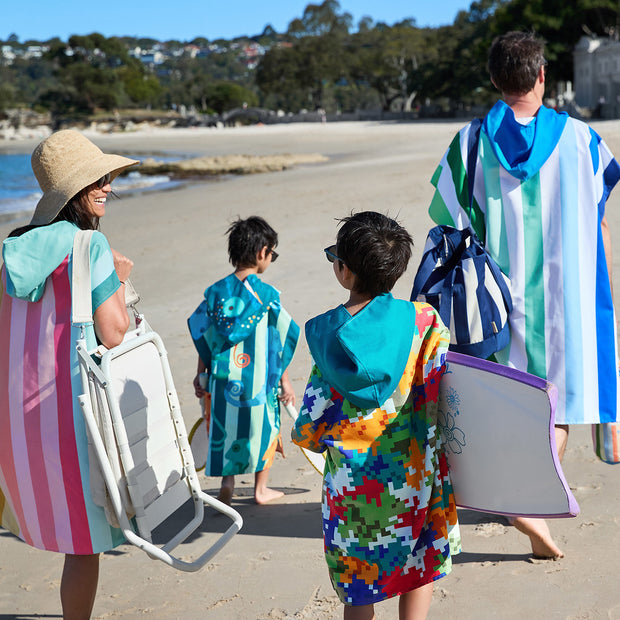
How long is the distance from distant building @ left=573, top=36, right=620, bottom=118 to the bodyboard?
45.6 m

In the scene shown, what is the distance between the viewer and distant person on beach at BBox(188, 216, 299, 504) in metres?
3.27

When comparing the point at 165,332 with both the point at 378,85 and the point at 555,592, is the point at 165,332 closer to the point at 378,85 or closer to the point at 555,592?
the point at 555,592

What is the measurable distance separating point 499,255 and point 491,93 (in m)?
61.7

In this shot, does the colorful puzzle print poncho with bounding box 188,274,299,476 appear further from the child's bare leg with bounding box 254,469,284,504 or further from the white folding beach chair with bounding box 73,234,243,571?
the white folding beach chair with bounding box 73,234,243,571

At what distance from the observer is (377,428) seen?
197 centimetres

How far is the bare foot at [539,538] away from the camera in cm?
266

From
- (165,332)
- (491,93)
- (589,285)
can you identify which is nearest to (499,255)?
(589,285)

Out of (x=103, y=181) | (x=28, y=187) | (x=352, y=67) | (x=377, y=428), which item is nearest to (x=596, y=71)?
(x=352, y=67)

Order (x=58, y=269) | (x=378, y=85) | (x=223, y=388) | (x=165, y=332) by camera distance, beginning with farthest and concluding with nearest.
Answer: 1. (x=378, y=85)
2. (x=165, y=332)
3. (x=223, y=388)
4. (x=58, y=269)

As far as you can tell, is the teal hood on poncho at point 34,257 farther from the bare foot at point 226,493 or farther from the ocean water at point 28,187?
the ocean water at point 28,187

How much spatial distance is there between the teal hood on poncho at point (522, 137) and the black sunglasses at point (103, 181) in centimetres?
133

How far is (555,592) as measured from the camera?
251 cm

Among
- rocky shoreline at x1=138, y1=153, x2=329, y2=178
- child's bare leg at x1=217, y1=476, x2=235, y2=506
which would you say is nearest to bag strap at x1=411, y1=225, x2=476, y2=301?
child's bare leg at x1=217, y1=476, x2=235, y2=506

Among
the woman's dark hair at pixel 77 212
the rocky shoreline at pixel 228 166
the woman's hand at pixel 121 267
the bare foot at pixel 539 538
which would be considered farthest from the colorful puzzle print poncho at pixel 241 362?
the rocky shoreline at pixel 228 166
